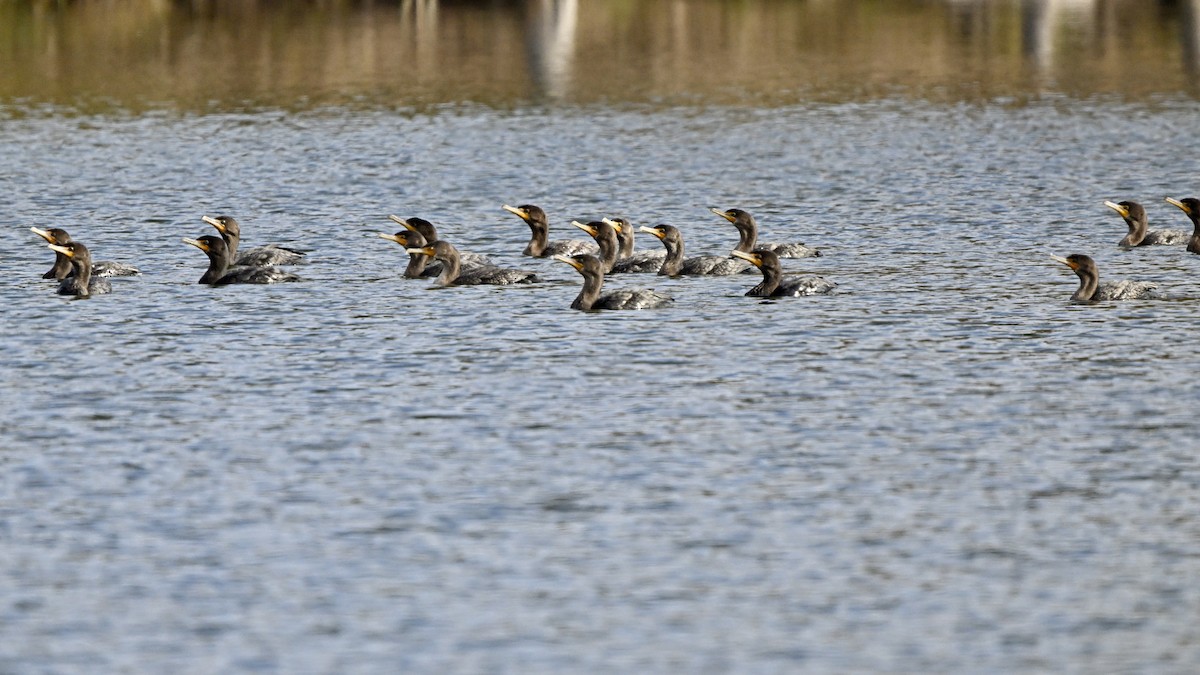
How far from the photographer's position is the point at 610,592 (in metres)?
15.6

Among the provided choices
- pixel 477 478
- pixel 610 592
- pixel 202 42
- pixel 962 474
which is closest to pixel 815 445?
pixel 962 474

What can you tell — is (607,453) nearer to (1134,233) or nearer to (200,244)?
(200,244)

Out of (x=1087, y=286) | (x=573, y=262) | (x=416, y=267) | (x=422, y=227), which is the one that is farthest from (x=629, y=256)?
(x=1087, y=286)

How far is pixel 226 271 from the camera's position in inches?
1186

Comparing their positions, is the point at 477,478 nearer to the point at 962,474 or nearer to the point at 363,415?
the point at 363,415

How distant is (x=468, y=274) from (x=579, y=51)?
36409 millimetres

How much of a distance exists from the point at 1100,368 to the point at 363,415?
815cm

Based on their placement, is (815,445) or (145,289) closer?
(815,445)

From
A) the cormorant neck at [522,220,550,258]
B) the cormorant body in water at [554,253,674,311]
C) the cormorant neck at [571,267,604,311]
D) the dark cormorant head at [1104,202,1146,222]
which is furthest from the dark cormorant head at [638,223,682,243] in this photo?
the dark cormorant head at [1104,202,1146,222]

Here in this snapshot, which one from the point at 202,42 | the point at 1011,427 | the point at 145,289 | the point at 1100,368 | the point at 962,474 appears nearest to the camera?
the point at 962,474

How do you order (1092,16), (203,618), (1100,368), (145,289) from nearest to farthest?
(203,618) < (1100,368) < (145,289) < (1092,16)

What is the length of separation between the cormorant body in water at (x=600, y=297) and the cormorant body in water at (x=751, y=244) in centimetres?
381

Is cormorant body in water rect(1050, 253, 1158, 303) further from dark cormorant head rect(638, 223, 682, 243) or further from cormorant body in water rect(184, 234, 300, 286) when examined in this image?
cormorant body in water rect(184, 234, 300, 286)

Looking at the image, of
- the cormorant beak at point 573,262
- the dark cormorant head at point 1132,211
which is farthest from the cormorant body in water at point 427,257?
the dark cormorant head at point 1132,211
